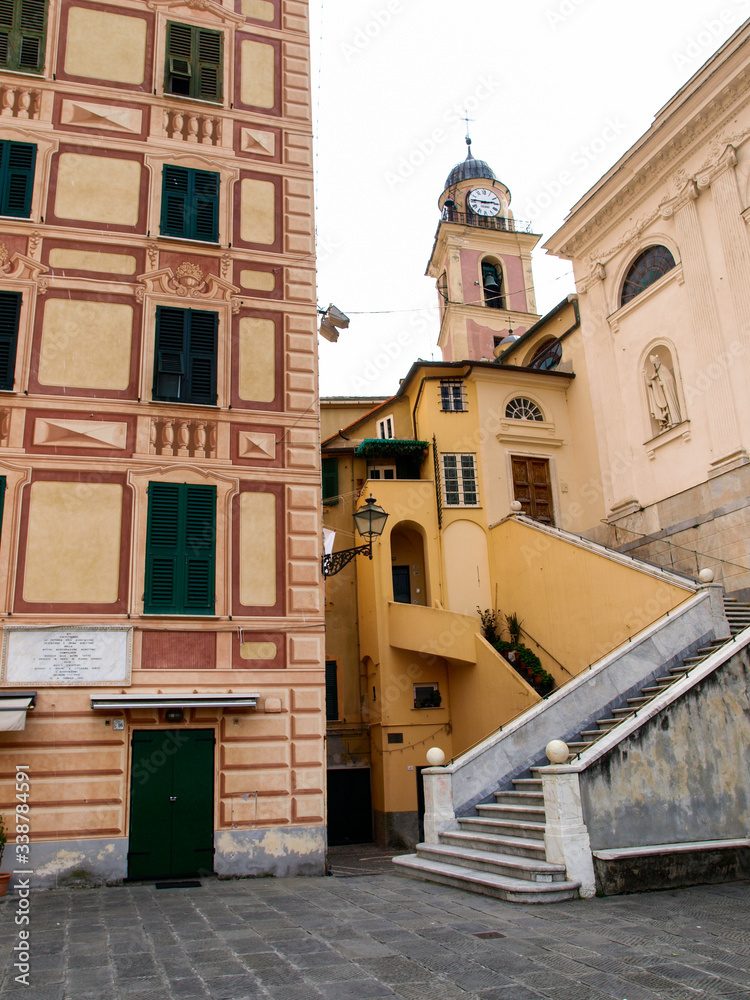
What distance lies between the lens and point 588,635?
18547 millimetres

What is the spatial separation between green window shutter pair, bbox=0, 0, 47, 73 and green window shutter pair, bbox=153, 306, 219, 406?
5294mm

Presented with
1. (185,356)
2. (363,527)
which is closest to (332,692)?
(363,527)

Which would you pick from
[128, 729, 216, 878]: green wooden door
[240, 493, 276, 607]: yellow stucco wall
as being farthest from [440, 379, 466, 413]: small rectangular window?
[128, 729, 216, 878]: green wooden door

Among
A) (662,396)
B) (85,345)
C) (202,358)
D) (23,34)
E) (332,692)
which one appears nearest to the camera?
(85,345)

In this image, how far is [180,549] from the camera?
42.3ft

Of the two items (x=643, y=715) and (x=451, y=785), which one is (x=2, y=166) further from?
(x=643, y=715)

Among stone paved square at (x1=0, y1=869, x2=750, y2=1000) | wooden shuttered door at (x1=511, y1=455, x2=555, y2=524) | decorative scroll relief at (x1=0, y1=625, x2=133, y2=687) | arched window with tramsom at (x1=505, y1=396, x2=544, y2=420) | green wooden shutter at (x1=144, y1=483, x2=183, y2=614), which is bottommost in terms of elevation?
stone paved square at (x1=0, y1=869, x2=750, y2=1000)

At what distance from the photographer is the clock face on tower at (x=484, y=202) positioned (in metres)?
44.2

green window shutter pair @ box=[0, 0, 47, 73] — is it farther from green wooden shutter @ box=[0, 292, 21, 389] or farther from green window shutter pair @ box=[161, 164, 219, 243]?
green wooden shutter @ box=[0, 292, 21, 389]

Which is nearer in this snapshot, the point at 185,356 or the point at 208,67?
the point at 185,356

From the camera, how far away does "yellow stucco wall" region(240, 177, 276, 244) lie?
49.4 feet

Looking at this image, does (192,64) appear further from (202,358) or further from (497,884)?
Answer: (497,884)

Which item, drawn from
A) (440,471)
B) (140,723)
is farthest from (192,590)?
(440,471)

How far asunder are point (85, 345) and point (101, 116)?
4.51 metres
